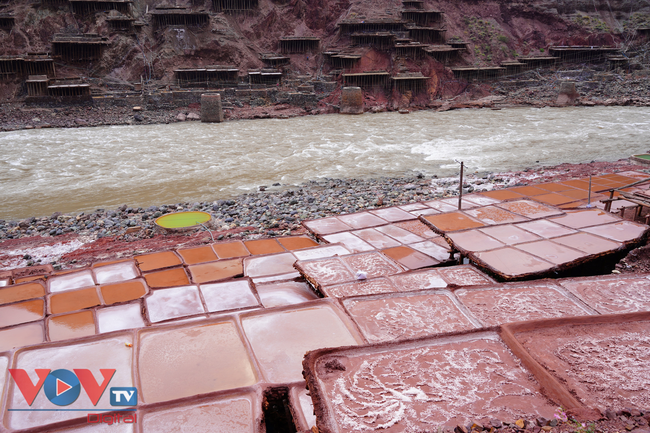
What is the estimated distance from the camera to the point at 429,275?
11.6 feet

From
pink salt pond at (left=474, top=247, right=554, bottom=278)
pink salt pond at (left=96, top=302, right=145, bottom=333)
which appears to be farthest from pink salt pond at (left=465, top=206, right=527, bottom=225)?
pink salt pond at (left=96, top=302, right=145, bottom=333)

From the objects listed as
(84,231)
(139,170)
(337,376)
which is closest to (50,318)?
(337,376)

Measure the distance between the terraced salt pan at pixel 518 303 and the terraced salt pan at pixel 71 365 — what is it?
1890mm

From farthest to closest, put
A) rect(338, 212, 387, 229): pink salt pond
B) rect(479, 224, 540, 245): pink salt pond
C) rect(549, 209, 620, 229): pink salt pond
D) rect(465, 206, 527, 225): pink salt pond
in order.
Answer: rect(338, 212, 387, 229): pink salt pond < rect(465, 206, 527, 225): pink salt pond < rect(549, 209, 620, 229): pink salt pond < rect(479, 224, 540, 245): pink salt pond

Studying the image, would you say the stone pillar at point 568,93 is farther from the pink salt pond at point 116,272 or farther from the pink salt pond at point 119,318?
the pink salt pond at point 119,318

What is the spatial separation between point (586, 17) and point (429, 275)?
4670 cm

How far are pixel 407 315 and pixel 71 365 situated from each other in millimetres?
1735

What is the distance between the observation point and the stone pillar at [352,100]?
1123 inches

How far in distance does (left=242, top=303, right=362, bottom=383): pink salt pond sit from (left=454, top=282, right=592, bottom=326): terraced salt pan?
0.79 m

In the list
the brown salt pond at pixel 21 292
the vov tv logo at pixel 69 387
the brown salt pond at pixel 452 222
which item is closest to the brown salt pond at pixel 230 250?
the brown salt pond at pixel 21 292

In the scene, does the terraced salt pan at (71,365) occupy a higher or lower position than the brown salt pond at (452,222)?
lower

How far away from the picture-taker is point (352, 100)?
93.6ft

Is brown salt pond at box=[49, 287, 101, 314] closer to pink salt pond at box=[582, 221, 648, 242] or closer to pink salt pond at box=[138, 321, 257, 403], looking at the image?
pink salt pond at box=[138, 321, 257, 403]

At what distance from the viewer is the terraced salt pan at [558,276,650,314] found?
105 inches
